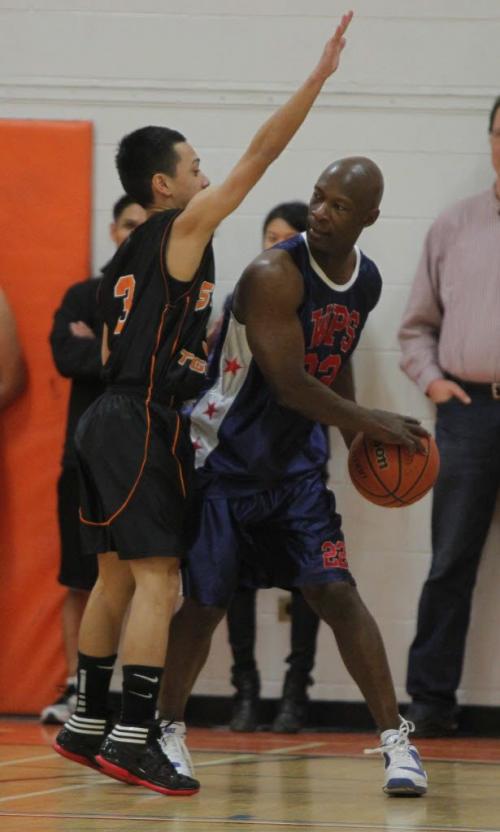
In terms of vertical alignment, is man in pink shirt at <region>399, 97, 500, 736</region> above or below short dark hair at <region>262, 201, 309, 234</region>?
below

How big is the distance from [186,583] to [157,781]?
55cm

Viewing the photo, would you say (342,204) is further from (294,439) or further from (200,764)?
(200,764)

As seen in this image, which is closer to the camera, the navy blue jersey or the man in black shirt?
the navy blue jersey

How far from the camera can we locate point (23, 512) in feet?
18.8

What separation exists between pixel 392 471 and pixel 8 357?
2.37m

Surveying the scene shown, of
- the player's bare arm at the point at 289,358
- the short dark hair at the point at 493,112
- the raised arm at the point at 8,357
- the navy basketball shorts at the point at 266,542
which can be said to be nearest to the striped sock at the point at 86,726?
the navy basketball shorts at the point at 266,542

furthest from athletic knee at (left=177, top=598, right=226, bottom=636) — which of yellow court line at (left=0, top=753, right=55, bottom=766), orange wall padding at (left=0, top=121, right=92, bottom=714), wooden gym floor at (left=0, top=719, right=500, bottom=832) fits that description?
orange wall padding at (left=0, top=121, right=92, bottom=714)

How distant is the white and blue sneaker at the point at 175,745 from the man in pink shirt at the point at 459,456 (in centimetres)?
174

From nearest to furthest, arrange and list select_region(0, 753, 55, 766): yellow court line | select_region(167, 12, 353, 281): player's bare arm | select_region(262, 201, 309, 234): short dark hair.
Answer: select_region(167, 12, 353, 281): player's bare arm
select_region(0, 753, 55, 766): yellow court line
select_region(262, 201, 309, 234): short dark hair

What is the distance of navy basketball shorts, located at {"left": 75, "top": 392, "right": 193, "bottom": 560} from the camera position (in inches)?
139

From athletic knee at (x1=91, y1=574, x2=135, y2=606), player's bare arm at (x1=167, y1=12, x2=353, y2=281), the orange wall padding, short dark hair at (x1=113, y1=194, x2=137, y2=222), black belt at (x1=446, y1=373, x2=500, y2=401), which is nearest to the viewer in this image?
player's bare arm at (x1=167, y1=12, x2=353, y2=281)

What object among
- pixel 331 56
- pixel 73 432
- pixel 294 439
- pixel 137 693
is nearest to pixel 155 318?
pixel 294 439

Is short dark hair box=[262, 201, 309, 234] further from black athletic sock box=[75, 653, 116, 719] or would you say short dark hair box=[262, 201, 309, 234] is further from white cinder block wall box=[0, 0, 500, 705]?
black athletic sock box=[75, 653, 116, 719]

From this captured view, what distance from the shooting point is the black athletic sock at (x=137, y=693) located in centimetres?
350
